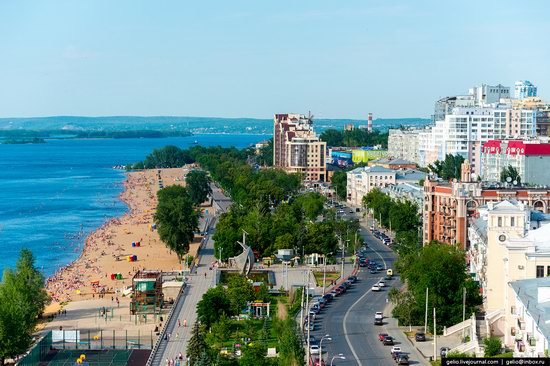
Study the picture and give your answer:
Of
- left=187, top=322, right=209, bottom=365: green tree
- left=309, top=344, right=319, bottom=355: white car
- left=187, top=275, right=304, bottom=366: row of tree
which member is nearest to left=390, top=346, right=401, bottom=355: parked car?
left=309, top=344, right=319, bottom=355: white car

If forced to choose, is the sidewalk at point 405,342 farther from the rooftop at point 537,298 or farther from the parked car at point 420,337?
the rooftop at point 537,298

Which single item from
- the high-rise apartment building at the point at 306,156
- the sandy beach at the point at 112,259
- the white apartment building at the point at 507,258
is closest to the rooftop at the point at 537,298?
the white apartment building at the point at 507,258

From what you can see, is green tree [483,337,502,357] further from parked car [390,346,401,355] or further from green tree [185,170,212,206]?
green tree [185,170,212,206]

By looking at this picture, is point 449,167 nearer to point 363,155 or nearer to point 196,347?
point 363,155

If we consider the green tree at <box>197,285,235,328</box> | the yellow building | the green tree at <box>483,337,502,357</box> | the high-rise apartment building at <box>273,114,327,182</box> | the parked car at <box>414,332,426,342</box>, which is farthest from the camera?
the yellow building

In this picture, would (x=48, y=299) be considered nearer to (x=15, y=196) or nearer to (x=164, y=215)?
(x=164, y=215)

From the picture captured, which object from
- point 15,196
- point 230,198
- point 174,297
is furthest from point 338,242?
point 15,196

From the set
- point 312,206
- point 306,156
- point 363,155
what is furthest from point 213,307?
point 363,155
